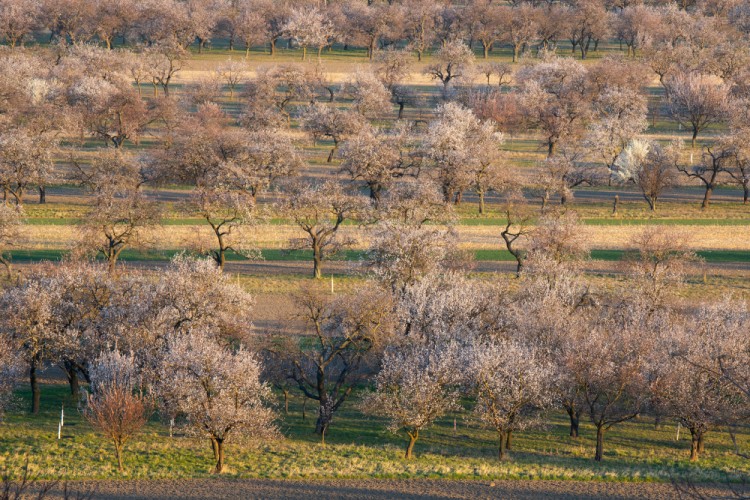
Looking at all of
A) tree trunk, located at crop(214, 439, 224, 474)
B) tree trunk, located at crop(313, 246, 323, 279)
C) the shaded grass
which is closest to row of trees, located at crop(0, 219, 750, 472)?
tree trunk, located at crop(214, 439, 224, 474)

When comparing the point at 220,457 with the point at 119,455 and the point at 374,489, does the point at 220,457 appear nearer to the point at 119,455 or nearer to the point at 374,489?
the point at 119,455

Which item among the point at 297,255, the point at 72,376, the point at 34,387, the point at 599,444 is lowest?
the point at 599,444

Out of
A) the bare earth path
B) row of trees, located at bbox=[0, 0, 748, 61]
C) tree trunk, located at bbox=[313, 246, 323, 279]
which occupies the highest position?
row of trees, located at bbox=[0, 0, 748, 61]

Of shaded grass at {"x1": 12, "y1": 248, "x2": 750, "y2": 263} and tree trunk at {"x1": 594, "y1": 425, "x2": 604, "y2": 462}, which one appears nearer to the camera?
tree trunk at {"x1": 594, "y1": 425, "x2": 604, "y2": 462}

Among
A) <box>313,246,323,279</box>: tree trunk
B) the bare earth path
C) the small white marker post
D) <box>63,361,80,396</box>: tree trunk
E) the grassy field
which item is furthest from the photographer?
<box>313,246,323,279</box>: tree trunk

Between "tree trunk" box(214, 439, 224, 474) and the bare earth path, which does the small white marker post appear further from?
"tree trunk" box(214, 439, 224, 474)

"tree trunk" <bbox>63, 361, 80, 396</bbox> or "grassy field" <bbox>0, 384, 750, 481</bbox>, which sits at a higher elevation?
"tree trunk" <bbox>63, 361, 80, 396</bbox>

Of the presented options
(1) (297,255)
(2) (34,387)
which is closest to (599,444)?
(2) (34,387)
